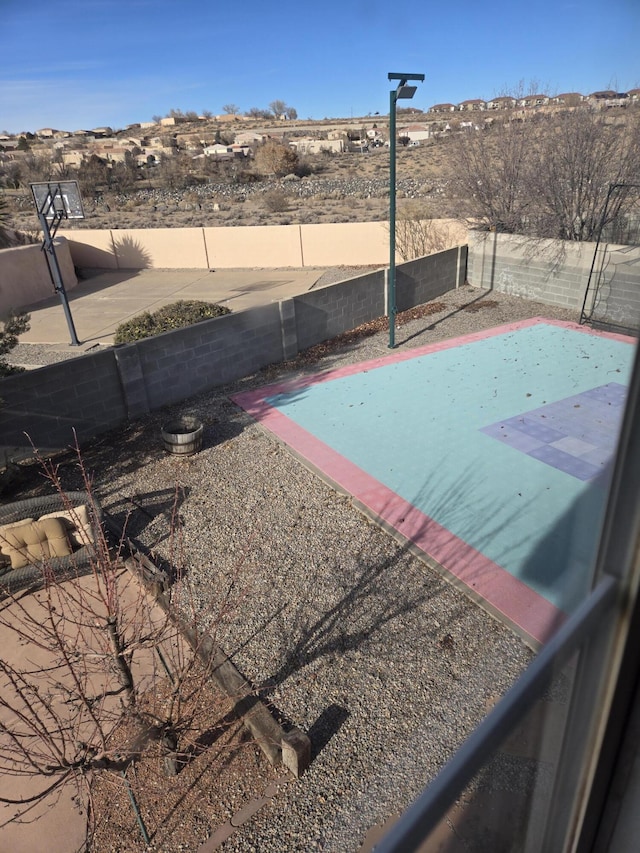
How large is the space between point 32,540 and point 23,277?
15477 mm

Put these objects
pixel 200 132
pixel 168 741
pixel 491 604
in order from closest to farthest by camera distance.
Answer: pixel 168 741
pixel 491 604
pixel 200 132

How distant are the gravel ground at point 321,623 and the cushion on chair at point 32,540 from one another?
90 cm

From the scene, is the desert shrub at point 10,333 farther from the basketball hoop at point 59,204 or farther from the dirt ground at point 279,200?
the dirt ground at point 279,200

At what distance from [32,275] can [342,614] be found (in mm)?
18029

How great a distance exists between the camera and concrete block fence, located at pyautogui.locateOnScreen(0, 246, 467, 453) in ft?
25.6

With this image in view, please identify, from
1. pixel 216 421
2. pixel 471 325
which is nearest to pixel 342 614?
pixel 216 421

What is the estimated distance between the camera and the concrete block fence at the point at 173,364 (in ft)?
25.6

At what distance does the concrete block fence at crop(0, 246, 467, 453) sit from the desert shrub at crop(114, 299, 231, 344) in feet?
3.26

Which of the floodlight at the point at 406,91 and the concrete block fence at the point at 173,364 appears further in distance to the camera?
the floodlight at the point at 406,91

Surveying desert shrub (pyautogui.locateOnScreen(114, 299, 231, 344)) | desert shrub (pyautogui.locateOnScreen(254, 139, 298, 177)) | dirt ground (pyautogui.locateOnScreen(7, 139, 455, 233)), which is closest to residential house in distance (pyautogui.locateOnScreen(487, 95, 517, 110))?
dirt ground (pyautogui.locateOnScreen(7, 139, 455, 233))

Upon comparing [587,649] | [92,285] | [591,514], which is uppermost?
[591,514]

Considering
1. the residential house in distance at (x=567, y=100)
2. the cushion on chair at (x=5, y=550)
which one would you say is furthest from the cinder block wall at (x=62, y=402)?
the residential house in distance at (x=567, y=100)

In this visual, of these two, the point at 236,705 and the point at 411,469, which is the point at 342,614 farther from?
the point at 411,469

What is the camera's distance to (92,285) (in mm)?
21750
